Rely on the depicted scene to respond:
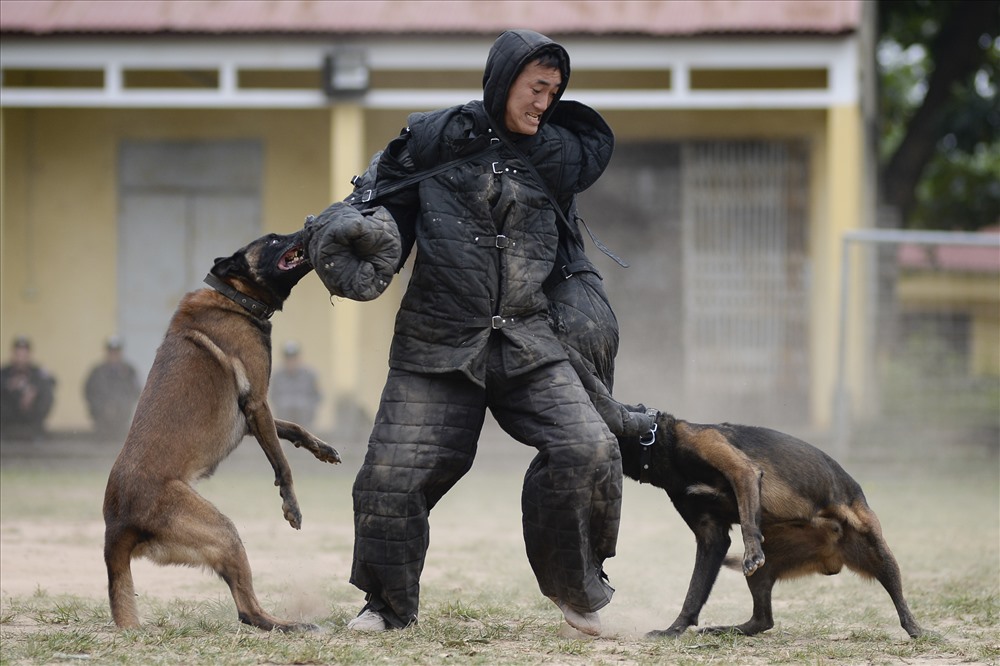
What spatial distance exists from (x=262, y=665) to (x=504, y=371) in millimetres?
1385

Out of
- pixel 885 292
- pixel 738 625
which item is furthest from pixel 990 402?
pixel 738 625

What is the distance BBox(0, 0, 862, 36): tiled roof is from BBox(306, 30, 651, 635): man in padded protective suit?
8.24 metres

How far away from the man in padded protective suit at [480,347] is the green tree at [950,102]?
48.3 ft

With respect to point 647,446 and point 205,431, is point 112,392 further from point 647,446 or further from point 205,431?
point 647,446

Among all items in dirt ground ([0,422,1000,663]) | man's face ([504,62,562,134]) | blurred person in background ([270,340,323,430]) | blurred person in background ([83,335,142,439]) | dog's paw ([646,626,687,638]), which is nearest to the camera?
man's face ([504,62,562,134])

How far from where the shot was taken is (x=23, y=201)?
14828mm

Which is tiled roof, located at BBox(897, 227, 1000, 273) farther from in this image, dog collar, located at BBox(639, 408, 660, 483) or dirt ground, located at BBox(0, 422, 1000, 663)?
dog collar, located at BBox(639, 408, 660, 483)

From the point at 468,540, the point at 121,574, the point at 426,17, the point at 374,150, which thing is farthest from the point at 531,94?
the point at 374,150

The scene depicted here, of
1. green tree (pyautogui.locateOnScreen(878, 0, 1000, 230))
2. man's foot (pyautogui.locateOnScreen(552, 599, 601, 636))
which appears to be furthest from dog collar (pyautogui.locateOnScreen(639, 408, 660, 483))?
green tree (pyautogui.locateOnScreen(878, 0, 1000, 230))

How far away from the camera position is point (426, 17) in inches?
527

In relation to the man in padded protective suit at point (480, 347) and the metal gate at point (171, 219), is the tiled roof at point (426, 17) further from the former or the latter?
the man in padded protective suit at point (480, 347)

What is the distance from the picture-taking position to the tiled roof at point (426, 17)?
13.2 metres

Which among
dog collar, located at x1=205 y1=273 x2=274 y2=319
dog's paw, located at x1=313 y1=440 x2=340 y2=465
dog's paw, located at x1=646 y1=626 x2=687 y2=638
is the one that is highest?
dog collar, located at x1=205 y1=273 x2=274 y2=319

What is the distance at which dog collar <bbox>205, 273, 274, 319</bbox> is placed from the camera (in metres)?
5.50
